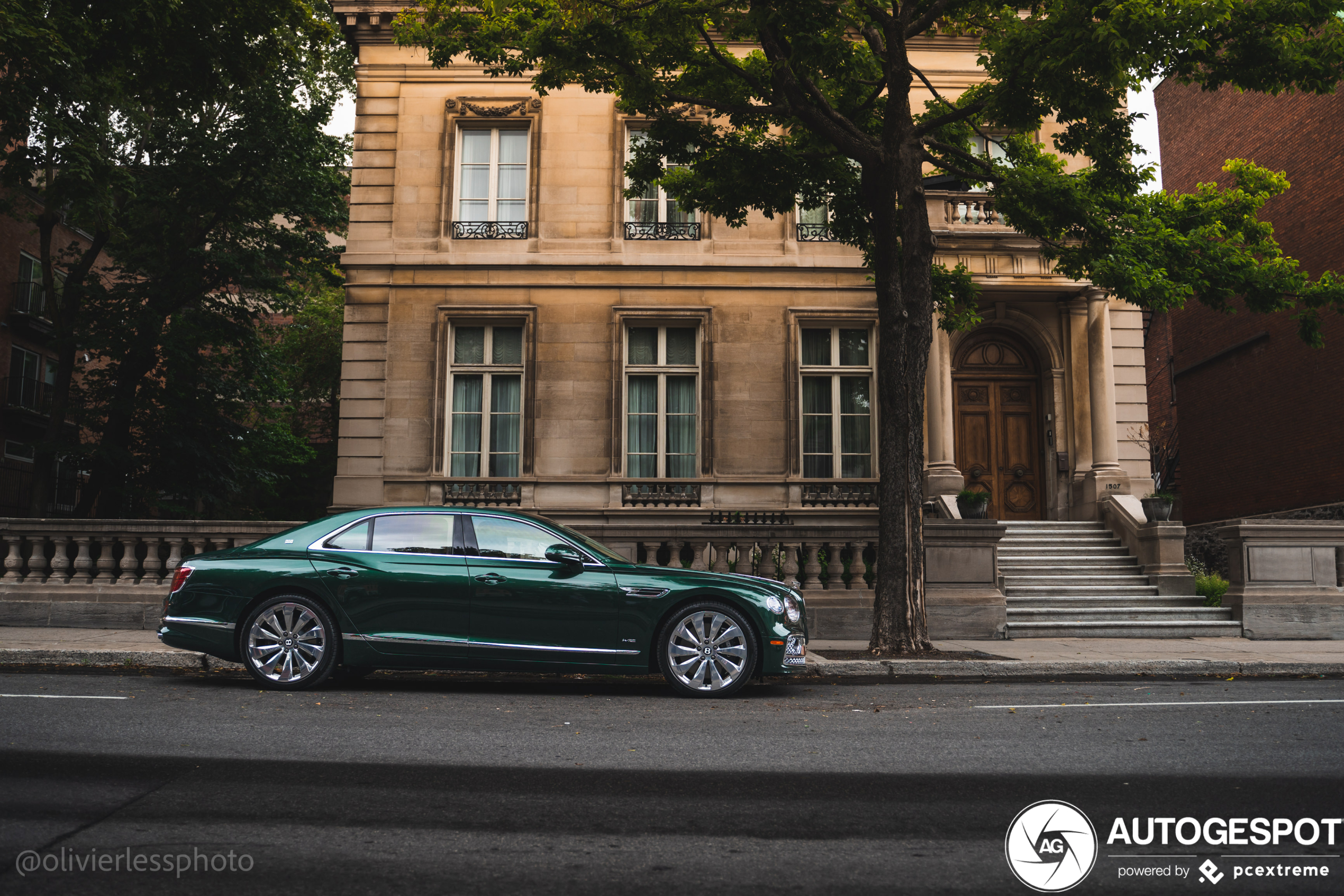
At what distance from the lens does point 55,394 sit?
72.3ft

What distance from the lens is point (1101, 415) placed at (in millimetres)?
18219

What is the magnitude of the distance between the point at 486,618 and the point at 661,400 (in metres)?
10.8

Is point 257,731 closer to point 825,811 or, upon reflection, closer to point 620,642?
point 620,642

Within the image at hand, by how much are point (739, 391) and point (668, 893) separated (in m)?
15.4

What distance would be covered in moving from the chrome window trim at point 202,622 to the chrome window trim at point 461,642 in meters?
0.98

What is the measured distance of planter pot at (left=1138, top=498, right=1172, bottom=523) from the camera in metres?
16.4

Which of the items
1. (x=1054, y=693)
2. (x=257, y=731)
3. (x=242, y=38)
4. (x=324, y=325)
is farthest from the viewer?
(x=324, y=325)

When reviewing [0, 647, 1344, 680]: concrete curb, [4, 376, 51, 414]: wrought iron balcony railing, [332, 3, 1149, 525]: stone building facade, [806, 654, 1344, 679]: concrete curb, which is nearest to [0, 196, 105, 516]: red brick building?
[4, 376, 51, 414]: wrought iron balcony railing

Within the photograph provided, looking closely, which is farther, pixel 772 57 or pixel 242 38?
pixel 242 38

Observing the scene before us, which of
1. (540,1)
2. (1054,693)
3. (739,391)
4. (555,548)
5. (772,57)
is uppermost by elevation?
(540,1)

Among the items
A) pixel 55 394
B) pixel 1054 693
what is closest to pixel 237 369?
pixel 55 394

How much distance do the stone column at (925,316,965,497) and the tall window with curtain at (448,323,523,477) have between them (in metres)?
7.21

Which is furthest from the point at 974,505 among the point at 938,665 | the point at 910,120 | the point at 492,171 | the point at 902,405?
the point at 492,171

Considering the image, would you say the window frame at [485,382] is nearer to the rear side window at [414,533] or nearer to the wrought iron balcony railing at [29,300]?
the rear side window at [414,533]
